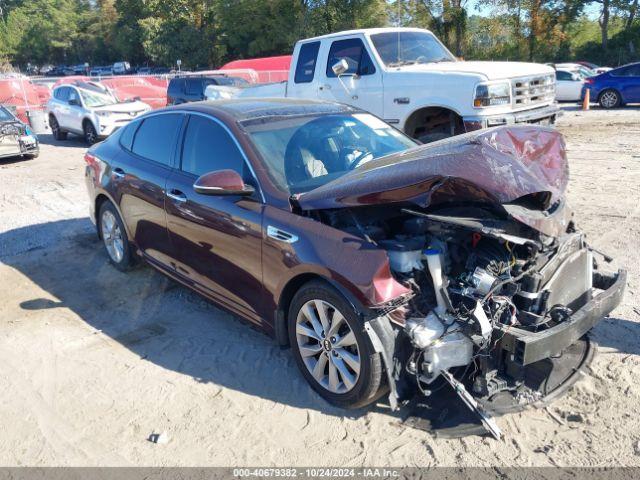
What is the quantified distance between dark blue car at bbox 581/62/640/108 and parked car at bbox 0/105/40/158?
57.7ft

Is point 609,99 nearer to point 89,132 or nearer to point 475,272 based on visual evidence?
point 89,132

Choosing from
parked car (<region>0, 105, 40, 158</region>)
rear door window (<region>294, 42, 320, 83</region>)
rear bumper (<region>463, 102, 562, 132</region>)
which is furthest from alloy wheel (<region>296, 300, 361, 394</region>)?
parked car (<region>0, 105, 40, 158</region>)

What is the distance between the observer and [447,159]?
133 inches

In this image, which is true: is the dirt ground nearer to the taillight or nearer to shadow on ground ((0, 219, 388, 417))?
shadow on ground ((0, 219, 388, 417))

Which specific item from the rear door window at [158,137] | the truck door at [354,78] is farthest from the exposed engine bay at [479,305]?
the truck door at [354,78]

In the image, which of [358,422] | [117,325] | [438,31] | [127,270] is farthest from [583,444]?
[438,31]

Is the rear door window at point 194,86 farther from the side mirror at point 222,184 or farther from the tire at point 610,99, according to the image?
the side mirror at point 222,184

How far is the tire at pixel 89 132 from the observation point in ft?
50.7

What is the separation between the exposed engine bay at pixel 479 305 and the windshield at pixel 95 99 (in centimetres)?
1430

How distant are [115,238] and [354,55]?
5081 millimetres

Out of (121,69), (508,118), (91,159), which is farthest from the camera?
(121,69)

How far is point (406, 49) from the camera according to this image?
901 centimetres

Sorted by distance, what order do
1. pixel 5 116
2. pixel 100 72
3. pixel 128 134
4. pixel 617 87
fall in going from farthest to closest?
pixel 100 72 → pixel 617 87 → pixel 5 116 → pixel 128 134

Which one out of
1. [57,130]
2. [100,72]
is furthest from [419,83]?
[100,72]
